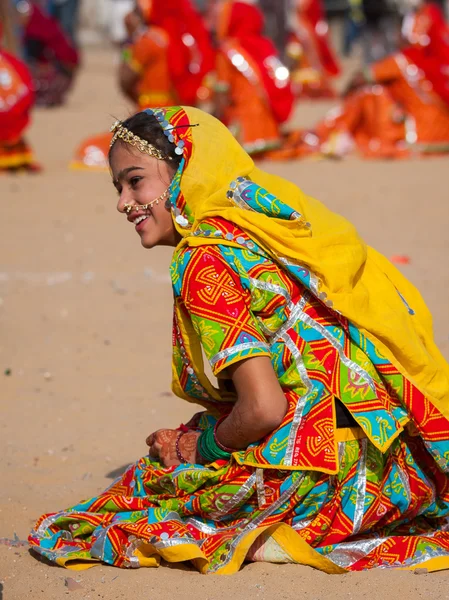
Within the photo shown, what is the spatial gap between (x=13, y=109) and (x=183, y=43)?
2.19 meters

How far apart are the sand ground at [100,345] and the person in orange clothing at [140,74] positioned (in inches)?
16.1

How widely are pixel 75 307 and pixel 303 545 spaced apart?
3.02m

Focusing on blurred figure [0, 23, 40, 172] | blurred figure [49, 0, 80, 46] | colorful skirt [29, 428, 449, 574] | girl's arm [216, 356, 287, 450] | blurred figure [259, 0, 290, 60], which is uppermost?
blurred figure [49, 0, 80, 46]

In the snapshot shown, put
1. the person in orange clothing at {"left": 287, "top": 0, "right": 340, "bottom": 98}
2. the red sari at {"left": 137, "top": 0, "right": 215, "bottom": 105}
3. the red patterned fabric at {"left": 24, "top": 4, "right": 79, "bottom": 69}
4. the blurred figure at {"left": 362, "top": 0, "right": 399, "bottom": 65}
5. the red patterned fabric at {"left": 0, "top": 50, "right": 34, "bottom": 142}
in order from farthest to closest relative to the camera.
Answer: the person in orange clothing at {"left": 287, "top": 0, "right": 340, "bottom": 98} < the red patterned fabric at {"left": 24, "top": 4, "right": 79, "bottom": 69} < the blurred figure at {"left": 362, "top": 0, "right": 399, "bottom": 65} < the red sari at {"left": 137, "top": 0, "right": 215, "bottom": 105} < the red patterned fabric at {"left": 0, "top": 50, "right": 34, "bottom": 142}

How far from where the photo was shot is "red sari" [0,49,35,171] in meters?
9.56

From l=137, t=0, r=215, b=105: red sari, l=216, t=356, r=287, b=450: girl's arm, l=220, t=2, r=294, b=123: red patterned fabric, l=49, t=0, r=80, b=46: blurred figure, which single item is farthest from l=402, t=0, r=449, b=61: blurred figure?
l=49, t=0, r=80, b=46: blurred figure

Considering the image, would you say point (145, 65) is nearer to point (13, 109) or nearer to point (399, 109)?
point (13, 109)

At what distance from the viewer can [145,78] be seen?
10.5 metres

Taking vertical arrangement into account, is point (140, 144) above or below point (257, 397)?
above

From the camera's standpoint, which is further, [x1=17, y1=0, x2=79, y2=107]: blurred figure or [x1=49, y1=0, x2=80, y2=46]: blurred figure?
[x1=49, y1=0, x2=80, y2=46]: blurred figure

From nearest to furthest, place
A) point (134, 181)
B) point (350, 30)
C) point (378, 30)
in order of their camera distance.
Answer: point (134, 181) → point (378, 30) → point (350, 30)

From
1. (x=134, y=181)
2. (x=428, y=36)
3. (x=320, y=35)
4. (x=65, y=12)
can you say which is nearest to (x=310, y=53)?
(x=320, y=35)

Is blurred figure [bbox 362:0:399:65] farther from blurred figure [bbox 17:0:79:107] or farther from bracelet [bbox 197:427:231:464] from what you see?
bracelet [bbox 197:427:231:464]

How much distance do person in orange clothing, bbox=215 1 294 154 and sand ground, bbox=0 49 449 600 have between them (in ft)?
2.83
